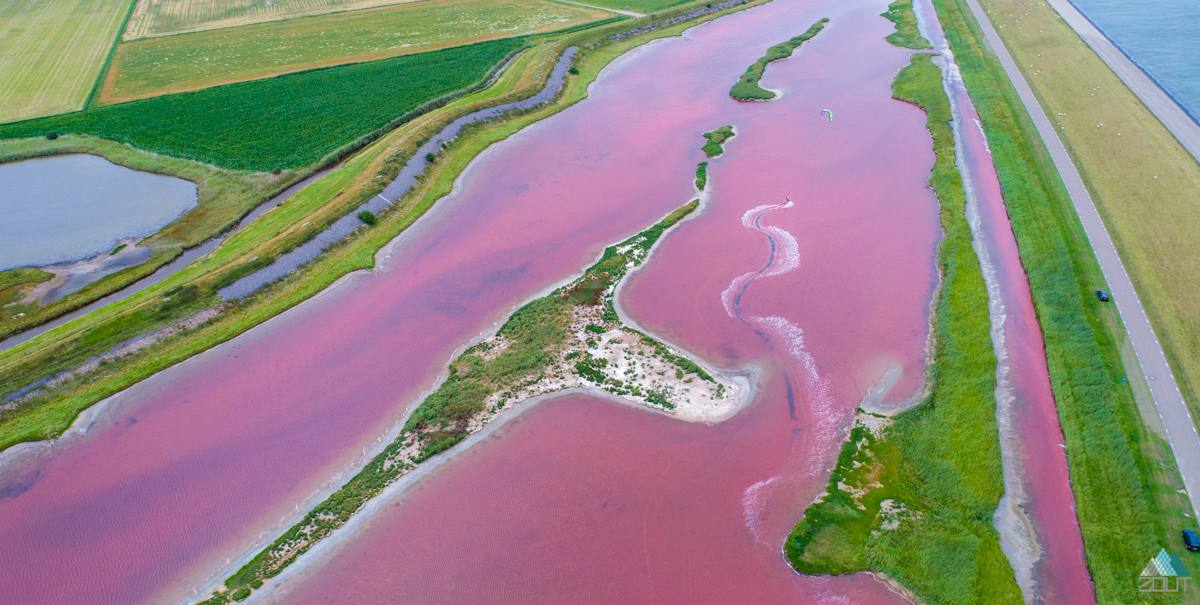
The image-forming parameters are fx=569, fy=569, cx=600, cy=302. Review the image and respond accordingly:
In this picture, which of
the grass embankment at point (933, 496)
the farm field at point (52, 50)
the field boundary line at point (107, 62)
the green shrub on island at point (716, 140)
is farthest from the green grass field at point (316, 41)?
the grass embankment at point (933, 496)

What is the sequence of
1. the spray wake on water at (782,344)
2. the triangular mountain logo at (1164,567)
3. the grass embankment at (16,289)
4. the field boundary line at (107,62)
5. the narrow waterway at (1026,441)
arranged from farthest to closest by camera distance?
the field boundary line at (107,62) < the grass embankment at (16,289) < the spray wake on water at (782,344) < the narrow waterway at (1026,441) < the triangular mountain logo at (1164,567)

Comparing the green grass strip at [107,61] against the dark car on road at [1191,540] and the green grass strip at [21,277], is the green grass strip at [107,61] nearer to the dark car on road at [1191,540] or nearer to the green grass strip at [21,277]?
the green grass strip at [21,277]

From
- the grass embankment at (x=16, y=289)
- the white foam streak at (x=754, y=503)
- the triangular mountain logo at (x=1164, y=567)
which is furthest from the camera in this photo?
the grass embankment at (x=16, y=289)

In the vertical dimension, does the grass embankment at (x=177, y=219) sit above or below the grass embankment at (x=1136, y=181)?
above

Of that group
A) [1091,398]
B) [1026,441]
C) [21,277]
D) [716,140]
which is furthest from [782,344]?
[21,277]

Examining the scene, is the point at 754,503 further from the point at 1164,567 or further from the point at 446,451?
the point at 446,451

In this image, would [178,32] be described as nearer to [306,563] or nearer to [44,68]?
[44,68]
